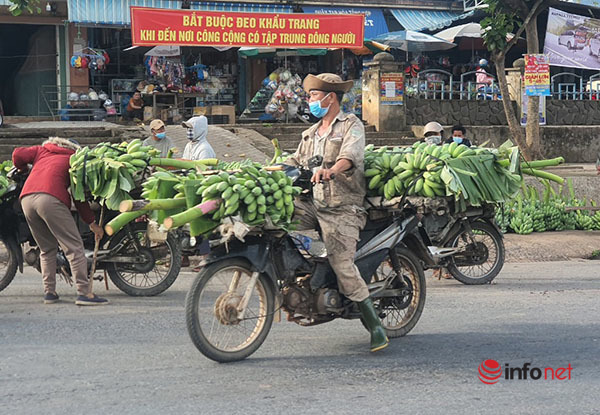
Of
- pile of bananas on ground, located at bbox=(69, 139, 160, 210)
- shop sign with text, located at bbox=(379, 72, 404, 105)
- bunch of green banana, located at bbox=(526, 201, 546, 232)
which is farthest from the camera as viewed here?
shop sign with text, located at bbox=(379, 72, 404, 105)

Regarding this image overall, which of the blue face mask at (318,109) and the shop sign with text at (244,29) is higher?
the shop sign with text at (244,29)

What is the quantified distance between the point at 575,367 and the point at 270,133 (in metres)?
14.6

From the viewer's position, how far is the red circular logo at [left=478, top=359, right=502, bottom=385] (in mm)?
5441

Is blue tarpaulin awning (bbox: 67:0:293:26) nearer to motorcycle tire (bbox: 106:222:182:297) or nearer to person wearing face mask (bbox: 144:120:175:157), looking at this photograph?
person wearing face mask (bbox: 144:120:175:157)

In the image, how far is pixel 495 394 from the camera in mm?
5148

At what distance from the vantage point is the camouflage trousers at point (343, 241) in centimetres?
591

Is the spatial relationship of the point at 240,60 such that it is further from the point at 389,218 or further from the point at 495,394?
the point at 495,394

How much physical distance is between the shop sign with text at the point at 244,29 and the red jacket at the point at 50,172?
39.6 ft

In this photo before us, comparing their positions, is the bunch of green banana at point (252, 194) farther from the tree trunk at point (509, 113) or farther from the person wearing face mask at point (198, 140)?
the tree trunk at point (509, 113)

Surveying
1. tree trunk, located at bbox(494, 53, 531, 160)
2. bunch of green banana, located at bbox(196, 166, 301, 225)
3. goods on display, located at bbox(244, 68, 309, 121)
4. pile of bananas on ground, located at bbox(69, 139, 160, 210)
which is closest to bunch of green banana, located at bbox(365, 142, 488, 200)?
bunch of green banana, located at bbox(196, 166, 301, 225)

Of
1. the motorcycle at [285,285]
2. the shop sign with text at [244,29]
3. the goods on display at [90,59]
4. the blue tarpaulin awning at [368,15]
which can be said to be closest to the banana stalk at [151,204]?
the motorcycle at [285,285]

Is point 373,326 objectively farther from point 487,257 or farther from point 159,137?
point 159,137

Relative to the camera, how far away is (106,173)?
7520 mm

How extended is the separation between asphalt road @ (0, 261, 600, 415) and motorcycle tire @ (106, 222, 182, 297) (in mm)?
171
